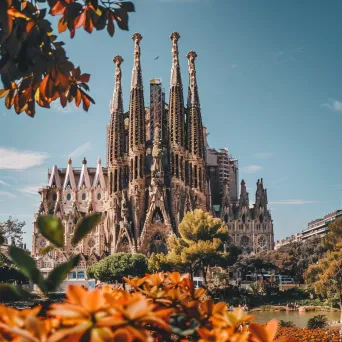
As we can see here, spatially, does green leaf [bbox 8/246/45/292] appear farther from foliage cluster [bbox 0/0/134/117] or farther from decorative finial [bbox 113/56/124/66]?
decorative finial [bbox 113/56/124/66]

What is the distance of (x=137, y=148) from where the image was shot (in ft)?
186

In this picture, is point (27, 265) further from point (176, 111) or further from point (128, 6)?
point (176, 111)

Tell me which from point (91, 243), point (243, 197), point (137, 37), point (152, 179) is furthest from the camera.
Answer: point (243, 197)

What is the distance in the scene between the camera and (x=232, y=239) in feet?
220

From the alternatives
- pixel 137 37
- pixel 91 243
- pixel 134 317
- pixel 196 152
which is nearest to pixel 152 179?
pixel 196 152

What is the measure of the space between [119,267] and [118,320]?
43329 millimetres

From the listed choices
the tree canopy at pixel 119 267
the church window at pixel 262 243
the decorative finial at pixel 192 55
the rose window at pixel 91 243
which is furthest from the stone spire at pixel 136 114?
the church window at pixel 262 243

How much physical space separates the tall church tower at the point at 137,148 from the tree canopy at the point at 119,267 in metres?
8.38

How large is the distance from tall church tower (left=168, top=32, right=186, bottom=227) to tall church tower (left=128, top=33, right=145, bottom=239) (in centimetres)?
340

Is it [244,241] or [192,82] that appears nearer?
[192,82]

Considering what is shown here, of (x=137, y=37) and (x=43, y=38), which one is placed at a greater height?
(x=137, y=37)

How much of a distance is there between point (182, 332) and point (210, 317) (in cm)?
22

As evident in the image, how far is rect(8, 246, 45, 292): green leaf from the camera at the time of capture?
2.35 metres

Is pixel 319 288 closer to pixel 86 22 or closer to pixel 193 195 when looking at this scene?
pixel 86 22
